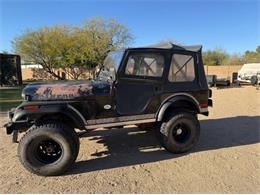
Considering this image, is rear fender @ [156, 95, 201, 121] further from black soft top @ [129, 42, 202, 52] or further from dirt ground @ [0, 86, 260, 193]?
black soft top @ [129, 42, 202, 52]

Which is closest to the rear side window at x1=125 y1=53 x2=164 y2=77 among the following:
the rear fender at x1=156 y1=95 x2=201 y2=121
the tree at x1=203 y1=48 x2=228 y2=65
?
the rear fender at x1=156 y1=95 x2=201 y2=121

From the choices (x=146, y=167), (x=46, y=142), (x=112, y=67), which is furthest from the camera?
(x=112, y=67)

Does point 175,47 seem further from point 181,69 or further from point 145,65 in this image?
point 145,65

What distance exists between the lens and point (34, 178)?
11.3 feet

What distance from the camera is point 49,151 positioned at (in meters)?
3.69

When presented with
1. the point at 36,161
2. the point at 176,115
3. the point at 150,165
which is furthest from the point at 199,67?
the point at 36,161

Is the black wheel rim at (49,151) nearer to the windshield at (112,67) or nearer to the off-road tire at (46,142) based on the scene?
the off-road tire at (46,142)

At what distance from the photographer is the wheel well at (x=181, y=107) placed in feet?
14.2

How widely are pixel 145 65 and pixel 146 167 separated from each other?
1764 mm

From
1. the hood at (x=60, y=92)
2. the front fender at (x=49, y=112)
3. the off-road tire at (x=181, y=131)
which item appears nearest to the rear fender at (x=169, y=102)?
the off-road tire at (x=181, y=131)

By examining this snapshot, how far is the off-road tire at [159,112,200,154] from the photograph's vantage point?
4.23m

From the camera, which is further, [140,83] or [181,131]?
[181,131]

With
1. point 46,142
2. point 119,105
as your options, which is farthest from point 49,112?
point 119,105

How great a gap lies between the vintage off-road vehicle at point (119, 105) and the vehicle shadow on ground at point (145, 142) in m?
0.37
